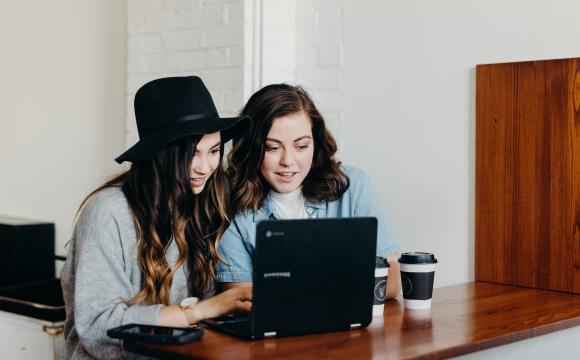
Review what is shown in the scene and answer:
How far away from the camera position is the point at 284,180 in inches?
84.6

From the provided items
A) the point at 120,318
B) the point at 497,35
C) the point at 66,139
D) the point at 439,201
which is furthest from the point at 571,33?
the point at 66,139

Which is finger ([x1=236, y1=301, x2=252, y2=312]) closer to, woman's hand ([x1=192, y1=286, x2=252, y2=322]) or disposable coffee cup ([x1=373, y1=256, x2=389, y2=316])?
woman's hand ([x1=192, y1=286, x2=252, y2=322])

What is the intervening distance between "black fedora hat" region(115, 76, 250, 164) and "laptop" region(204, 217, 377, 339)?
0.41 m

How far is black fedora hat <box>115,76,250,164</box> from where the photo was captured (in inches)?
71.6

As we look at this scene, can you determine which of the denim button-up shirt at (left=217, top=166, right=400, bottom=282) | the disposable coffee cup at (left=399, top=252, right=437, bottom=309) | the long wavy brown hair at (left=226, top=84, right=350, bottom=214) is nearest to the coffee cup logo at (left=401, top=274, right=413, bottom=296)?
the disposable coffee cup at (left=399, top=252, right=437, bottom=309)

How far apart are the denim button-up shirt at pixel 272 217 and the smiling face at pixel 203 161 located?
0.25 metres

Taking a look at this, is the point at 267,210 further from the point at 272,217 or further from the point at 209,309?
the point at 209,309

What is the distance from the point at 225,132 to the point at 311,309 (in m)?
0.67

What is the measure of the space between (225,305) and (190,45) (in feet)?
4.74

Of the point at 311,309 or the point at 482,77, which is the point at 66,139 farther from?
the point at 311,309

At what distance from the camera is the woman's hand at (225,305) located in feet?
5.53

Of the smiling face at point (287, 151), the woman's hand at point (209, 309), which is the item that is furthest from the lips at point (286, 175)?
the woman's hand at point (209, 309)

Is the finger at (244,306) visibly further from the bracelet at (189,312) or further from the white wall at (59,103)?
the white wall at (59,103)

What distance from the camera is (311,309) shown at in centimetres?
157
